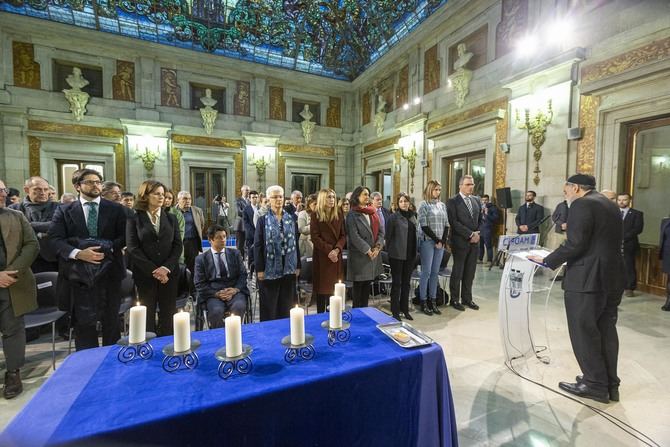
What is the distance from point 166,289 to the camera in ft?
9.65

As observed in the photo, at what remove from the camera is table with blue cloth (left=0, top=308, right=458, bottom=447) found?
1.07 meters

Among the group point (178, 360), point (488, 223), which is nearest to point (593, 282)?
point (178, 360)

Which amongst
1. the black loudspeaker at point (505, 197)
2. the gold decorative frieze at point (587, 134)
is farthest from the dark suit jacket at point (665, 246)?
the black loudspeaker at point (505, 197)

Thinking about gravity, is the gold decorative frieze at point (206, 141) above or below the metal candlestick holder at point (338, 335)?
above

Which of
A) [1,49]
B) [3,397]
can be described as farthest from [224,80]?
[3,397]

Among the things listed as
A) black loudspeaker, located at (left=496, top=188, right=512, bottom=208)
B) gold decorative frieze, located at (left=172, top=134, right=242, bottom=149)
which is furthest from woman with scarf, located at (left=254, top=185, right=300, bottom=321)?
gold decorative frieze, located at (left=172, top=134, right=242, bottom=149)

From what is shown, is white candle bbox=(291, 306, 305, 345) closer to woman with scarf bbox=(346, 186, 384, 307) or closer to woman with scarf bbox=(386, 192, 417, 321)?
woman with scarf bbox=(346, 186, 384, 307)

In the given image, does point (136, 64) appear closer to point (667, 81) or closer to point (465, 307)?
point (465, 307)

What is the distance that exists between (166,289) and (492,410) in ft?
9.51

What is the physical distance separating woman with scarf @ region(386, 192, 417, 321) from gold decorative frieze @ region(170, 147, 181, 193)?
9.11 meters

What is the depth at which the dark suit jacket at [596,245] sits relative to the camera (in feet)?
7.30

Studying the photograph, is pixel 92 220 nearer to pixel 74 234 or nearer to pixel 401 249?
pixel 74 234

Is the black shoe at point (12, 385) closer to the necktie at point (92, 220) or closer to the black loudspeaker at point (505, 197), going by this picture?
the necktie at point (92, 220)

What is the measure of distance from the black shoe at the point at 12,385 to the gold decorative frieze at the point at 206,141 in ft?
31.1
